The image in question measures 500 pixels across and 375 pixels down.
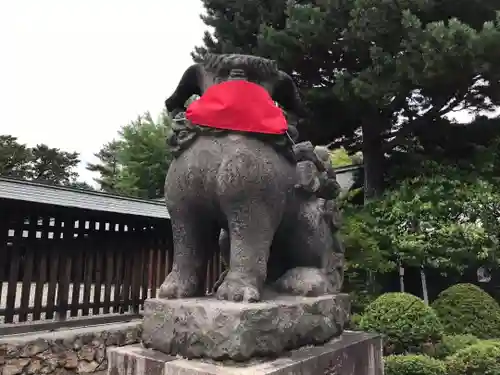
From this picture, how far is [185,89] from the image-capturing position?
2.26 metres

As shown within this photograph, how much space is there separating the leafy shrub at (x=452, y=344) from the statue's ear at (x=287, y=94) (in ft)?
15.5

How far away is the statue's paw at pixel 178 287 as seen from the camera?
1.94 metres

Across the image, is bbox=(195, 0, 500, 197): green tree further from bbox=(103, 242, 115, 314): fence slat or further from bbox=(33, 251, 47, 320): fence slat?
bbox=(33, 251, 47, 320): fence slat

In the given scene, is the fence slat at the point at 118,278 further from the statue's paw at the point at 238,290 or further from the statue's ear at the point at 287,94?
the statue's paw at the point at 238,290

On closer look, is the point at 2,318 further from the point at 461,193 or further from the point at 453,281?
the point at 453,281

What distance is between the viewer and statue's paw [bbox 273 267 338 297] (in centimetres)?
207

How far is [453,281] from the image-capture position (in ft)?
32.5

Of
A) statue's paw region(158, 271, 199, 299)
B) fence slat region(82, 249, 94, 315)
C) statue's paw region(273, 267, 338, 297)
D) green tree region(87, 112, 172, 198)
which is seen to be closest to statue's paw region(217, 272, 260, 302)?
statue's paw region(158, 271, 199, 299)

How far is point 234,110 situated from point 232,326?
3.01ft

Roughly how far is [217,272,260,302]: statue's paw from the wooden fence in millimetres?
3702

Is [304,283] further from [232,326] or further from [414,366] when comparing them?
[414,366]

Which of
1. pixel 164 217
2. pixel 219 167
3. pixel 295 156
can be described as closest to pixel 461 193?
pixel 164 217

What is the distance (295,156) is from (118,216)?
4204 mm

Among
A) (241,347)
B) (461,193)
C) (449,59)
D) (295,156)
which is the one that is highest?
(449,59)
